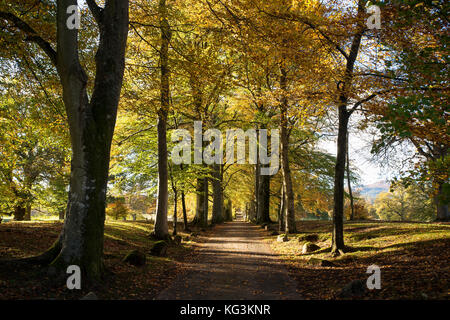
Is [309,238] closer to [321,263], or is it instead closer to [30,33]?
[321,263]

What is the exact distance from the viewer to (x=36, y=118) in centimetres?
1021

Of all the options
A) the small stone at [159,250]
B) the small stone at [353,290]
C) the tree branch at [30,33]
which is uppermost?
the tree branch at [30,33]

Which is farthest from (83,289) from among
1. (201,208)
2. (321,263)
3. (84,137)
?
(201,208)

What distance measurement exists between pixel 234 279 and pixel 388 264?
3.85m

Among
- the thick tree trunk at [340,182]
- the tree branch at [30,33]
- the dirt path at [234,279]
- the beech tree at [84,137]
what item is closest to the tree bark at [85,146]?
the beech tree at [84,137]

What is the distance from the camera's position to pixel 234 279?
700 cm

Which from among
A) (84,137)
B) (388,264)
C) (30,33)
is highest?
(30,33)

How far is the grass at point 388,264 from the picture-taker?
5.11m

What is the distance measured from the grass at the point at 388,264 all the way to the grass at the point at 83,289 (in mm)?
3489

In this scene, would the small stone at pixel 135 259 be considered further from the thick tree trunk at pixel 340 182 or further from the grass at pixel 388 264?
the thick tree trunk at pixel 340 182

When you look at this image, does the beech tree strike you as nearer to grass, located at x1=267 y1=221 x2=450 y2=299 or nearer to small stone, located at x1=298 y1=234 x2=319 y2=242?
grass, located at x1=267 y1=221 x2=450 y2=299

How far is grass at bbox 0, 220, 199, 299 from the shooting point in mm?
5016

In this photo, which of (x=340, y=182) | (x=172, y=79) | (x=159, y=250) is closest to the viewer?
(x=340, y=182)
